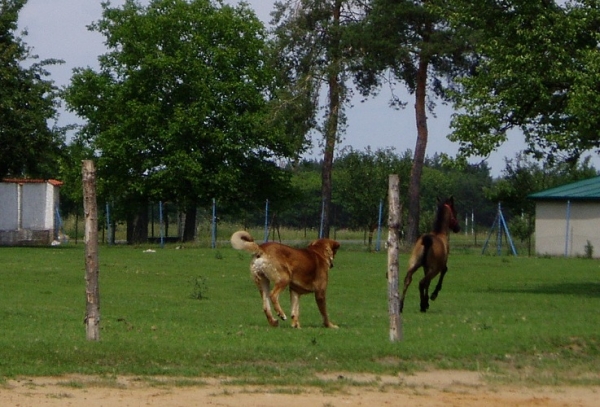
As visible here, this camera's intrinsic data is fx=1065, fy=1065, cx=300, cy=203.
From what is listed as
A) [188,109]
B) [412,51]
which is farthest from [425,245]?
[188,109]

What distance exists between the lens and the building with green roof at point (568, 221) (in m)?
50.7

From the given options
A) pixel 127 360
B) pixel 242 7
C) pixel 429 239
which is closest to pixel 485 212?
pixel 242 7

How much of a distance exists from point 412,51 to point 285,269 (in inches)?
1293

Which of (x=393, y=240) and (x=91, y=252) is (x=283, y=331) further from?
(x=91, y=252)

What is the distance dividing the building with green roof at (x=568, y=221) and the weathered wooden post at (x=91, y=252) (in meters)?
38.4

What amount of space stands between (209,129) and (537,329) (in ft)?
142

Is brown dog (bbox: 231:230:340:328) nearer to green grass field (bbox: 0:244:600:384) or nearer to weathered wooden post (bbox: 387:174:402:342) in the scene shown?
green grass field (bbox: 0:244:600:384)

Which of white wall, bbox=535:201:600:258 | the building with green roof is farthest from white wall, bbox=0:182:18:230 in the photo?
white wall, bbox=535:201:600:258

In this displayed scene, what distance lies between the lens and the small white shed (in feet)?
184

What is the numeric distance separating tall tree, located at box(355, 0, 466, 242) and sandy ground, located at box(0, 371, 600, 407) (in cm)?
3328

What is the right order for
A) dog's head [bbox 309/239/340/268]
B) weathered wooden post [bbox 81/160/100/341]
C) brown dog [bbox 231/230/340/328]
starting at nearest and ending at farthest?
weathered wooden post [bbox 81/160/100/341] < brown dog [bbox 231/230/340/328] < dog's head [bbox 309/239/340/268]

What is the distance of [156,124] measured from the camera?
5809 cm

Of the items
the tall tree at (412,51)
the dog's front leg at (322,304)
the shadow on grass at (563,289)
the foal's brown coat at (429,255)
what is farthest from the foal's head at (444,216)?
the tall tree at (412,51)

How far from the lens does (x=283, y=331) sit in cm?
1569
